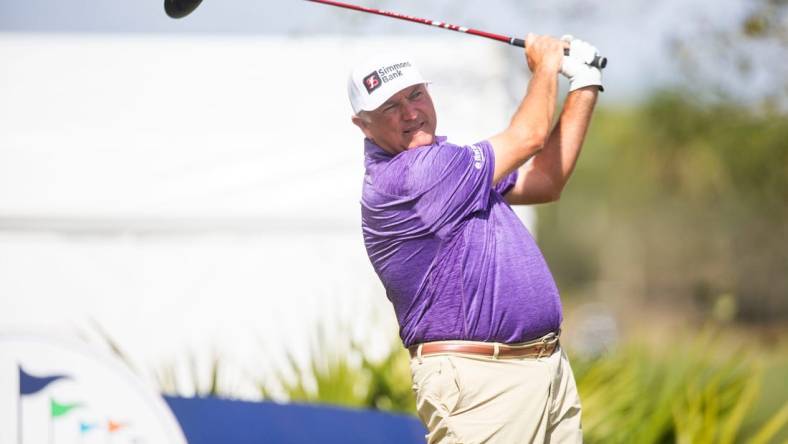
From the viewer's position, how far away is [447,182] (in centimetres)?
363

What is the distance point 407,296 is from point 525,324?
0.43 meters

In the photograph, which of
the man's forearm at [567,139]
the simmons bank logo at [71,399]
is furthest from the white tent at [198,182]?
the man's forearm at [567,139]

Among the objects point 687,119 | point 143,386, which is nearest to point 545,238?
point 687,119

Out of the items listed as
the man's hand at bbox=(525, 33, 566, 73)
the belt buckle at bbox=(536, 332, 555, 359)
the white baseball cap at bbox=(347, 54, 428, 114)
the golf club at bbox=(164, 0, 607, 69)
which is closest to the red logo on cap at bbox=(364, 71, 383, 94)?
the white baseball cap at bbox=(347, 54, 428, 114)

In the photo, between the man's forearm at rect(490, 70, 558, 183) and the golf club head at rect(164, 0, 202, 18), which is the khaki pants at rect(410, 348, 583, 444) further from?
the golf club head at rect(164, 0, 202, 18)

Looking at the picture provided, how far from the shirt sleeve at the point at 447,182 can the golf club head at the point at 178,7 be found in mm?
1218

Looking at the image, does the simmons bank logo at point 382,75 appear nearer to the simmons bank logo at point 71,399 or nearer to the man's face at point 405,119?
the man's face at point 405,119

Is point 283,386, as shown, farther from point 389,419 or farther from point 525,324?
point 525,324

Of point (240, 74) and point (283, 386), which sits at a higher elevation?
point (240, 74)

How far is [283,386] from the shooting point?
250 inches

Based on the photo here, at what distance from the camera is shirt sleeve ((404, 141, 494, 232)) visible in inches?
143

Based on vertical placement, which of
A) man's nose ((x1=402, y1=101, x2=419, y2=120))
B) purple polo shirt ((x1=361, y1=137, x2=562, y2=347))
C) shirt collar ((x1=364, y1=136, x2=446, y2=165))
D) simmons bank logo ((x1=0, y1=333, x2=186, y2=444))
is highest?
man's nose ((x1=402, y1=101, x2=419, y2=120))

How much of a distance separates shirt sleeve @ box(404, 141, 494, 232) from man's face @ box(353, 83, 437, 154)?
14 cm

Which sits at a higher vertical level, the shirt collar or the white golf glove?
the white golf glove
